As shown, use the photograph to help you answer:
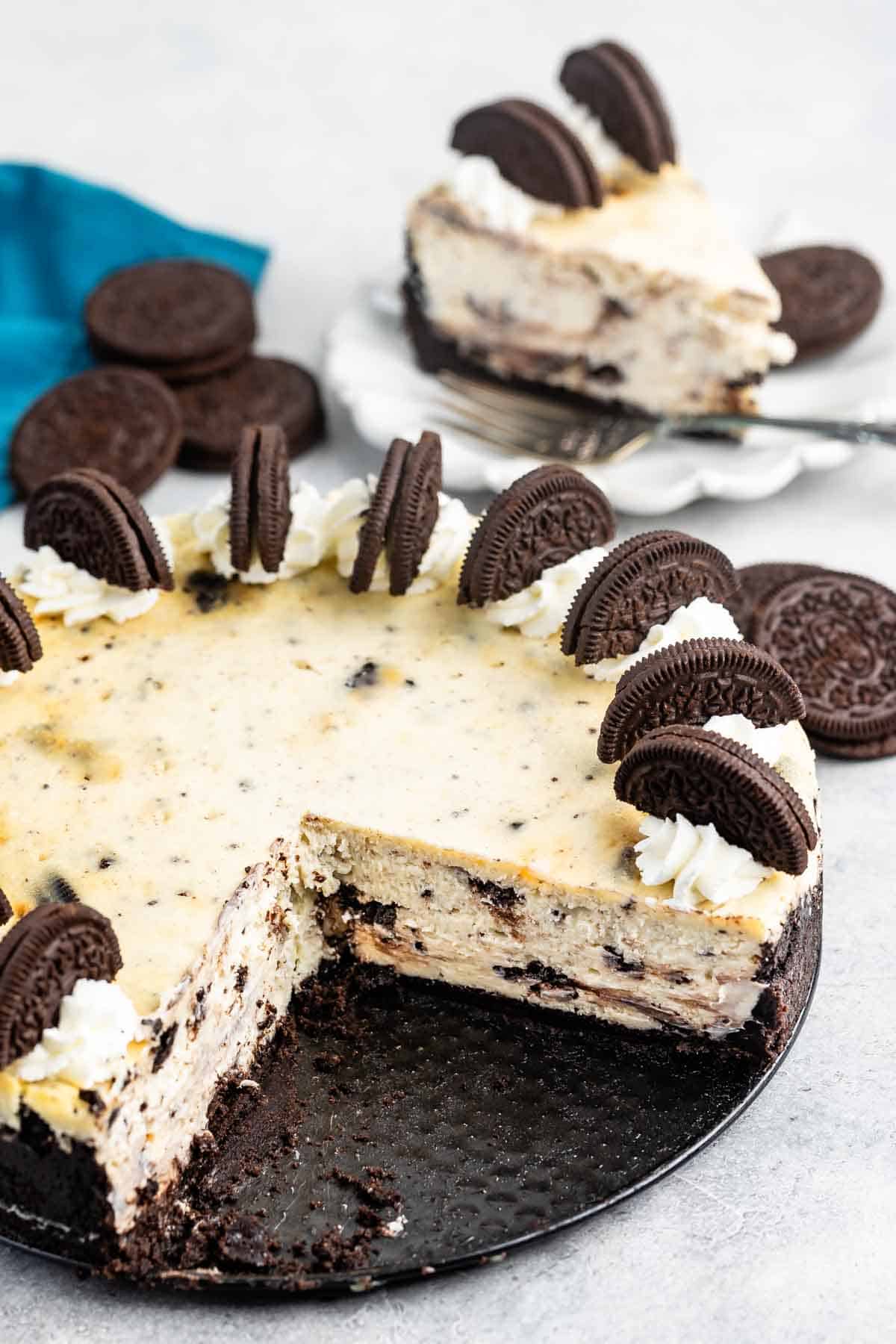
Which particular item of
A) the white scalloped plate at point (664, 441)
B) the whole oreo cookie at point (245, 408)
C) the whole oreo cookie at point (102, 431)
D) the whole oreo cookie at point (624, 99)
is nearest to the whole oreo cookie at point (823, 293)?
the white scalloped plate at point (664, 441)

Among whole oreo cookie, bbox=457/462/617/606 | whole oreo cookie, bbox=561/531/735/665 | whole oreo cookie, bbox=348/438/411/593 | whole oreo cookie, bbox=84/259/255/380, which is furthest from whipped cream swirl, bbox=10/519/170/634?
whole oreo cookie, bbox=84/259/255/380

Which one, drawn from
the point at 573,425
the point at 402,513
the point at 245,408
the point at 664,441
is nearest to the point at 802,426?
the point at 664,441

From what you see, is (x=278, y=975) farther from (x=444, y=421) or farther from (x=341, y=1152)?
(x=444, y=421)

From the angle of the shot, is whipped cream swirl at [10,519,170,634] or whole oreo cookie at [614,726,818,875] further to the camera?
whipped cream swirl at [10,519,170,634]

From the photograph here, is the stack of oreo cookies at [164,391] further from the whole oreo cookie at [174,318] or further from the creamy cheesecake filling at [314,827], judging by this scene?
the creamy cheesecake filling at [314,827]

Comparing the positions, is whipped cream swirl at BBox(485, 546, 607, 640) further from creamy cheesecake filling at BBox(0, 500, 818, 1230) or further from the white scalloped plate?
the white scalloped plate

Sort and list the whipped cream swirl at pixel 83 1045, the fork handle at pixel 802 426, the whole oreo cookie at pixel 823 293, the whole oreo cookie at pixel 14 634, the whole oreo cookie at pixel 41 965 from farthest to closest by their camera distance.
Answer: the whole oreo cookie at pixel 823 293
the fork handle at pixel 802 426
the whole oreo cookie at pixel 14 634
the whipped cream swirl at pixel 83 1045
the whole oreo cookie at pixel 41 965

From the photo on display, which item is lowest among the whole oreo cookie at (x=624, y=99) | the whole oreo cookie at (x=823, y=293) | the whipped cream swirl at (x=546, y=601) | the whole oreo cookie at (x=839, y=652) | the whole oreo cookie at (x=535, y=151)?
the whole oreo cookie at (x=839, y=652)
